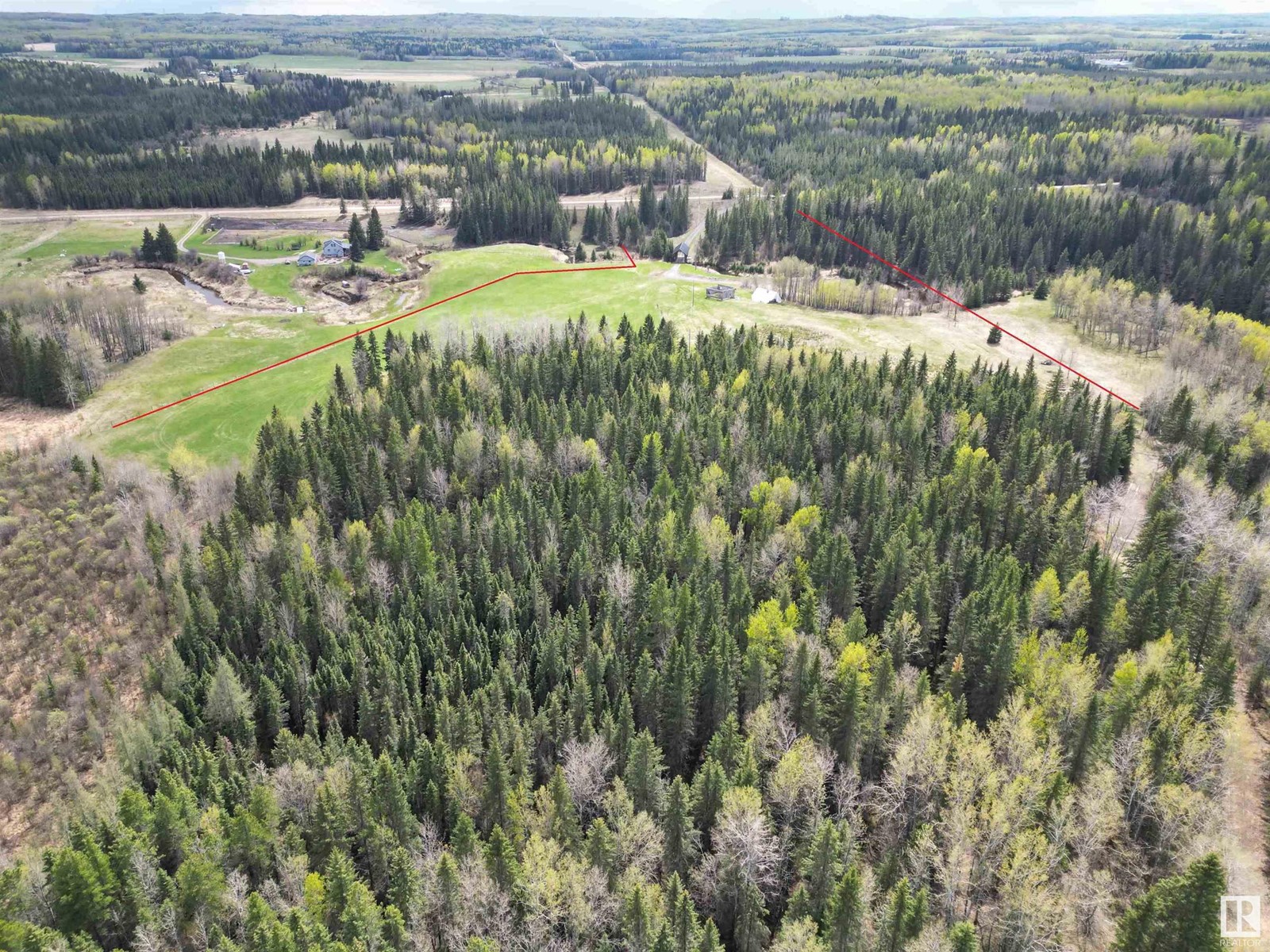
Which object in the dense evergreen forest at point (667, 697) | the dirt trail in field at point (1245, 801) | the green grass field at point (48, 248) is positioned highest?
the green grass field at point (48, 248)

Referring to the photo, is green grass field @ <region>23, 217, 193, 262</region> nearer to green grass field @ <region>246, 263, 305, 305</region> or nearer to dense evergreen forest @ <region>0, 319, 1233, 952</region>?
green grass field @ <region>246, 263, 305, 305</region>

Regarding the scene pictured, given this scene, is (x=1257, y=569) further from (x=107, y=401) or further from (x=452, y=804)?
(x=107, y=401)

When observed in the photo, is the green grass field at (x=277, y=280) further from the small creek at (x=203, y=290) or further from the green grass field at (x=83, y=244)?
the green grass field at (x=83, y=244)

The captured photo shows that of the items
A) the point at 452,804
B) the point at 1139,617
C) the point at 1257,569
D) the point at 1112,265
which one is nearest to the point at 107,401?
the point at 452,804

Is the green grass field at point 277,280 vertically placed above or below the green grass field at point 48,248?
below

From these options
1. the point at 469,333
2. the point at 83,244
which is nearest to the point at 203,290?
the point at 83,244

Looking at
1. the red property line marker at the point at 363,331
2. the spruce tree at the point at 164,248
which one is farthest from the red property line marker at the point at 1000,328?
the spruce tree at the point at 164,248
